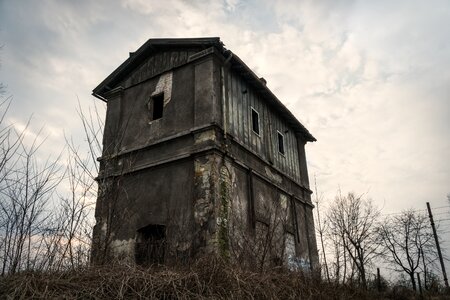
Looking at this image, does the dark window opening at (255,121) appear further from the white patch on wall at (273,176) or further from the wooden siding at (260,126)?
the white patch on wall at (273,176)

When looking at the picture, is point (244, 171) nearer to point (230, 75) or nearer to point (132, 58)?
point (230, 75)

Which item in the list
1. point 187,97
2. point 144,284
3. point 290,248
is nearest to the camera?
point 144,284

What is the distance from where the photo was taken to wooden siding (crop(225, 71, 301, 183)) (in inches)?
436

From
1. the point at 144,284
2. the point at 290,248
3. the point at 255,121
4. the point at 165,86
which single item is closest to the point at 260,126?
the point at 255,121

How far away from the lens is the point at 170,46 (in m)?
11.7

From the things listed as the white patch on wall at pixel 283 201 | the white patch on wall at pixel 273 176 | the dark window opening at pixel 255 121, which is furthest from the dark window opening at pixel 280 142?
the white patch on wall at pixel 283 201

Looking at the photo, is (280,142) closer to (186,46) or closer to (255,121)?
(255,121)

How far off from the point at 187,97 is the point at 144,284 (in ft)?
24.7

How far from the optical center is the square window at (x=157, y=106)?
11.4 meters

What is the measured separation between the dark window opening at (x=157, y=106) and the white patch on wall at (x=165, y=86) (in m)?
0.15

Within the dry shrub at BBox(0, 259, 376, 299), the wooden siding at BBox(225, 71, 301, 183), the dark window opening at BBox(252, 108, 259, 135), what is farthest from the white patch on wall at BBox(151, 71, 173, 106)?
the dry shrub at BBox(0, 259, 376, 299)

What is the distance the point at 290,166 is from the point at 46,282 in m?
11.6

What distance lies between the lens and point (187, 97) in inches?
422

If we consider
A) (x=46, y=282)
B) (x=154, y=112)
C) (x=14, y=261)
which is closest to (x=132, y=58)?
(x=154, y=112)
